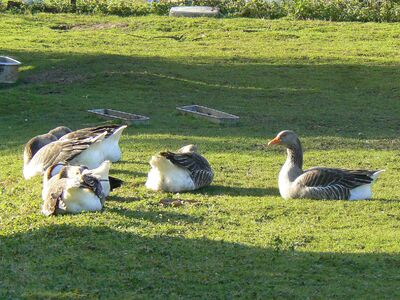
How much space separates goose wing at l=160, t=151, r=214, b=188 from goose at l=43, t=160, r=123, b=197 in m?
0.72

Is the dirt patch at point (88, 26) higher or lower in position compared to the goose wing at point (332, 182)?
lower

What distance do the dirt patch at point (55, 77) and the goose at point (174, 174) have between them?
11.0 metres

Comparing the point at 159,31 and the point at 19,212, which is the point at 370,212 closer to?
the point at 19,212

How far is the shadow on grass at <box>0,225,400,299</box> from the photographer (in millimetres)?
7723

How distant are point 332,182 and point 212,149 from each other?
4.18m

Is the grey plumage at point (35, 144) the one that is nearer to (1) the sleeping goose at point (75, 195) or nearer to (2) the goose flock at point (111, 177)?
(2) the goose flock at point (111, 177)

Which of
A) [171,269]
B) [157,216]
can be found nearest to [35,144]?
[157,216]

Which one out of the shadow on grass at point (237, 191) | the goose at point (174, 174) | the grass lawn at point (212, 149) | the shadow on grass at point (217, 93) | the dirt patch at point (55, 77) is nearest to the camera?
the grass lawn at point (212, 149)

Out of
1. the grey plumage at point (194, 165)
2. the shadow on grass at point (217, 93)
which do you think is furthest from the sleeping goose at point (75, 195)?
the shadow on grass at point (217, 93)

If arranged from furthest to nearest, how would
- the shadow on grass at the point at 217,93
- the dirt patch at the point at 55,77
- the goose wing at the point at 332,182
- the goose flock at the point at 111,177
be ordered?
1. the dirt patch at the point at 55,77
2. the shadow on grass at the point at 217,93
3. the goose wing at the point at 332,182
4. the goose flock at the point at 111,177

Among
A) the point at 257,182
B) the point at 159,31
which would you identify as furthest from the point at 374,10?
the point at 257,182

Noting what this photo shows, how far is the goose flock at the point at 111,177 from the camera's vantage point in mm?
10250

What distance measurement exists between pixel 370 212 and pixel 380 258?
2.03m

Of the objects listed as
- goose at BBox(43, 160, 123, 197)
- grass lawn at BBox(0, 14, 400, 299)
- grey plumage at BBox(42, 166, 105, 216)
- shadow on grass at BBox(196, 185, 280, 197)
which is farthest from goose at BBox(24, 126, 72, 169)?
grey plumage at BBox(42, 166, 105, 216)
